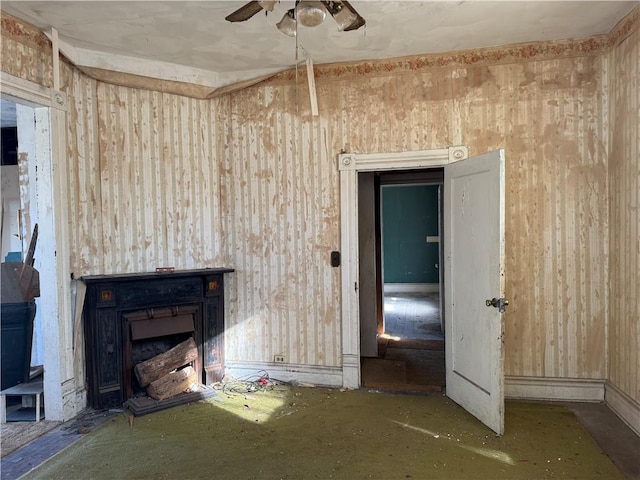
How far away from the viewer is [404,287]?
9984 millimetres

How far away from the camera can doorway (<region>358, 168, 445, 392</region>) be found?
4449 mm

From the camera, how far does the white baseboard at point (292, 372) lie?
13.2ft

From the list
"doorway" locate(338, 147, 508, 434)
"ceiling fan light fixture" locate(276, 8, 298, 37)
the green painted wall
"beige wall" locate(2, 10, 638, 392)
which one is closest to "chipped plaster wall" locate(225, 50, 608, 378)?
"beige wall" locate(2, 10, 638, 392)

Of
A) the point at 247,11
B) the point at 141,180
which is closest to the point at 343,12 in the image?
the point at 247,11

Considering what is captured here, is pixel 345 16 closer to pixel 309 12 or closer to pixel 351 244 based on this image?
pixel 309 12

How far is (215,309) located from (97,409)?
48.7 inches

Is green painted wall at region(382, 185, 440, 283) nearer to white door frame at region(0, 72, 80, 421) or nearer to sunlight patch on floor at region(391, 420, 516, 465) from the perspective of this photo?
sunlight patch on floor at region(391, 420, 516, 465)

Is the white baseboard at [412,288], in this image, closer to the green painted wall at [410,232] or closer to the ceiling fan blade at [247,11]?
the green painted wall at [410,232]

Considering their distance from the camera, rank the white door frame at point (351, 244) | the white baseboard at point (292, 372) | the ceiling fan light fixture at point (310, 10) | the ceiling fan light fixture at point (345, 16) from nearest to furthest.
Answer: the ceiling fan light fixture at point (310, 10) → the ceiling fan light fixture at point (345, 16) → the white door frame at point (351, 244) → the white baseboard at point (292, 372)

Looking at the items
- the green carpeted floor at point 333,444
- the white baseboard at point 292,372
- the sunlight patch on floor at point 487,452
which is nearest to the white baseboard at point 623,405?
the green carpeted floor at point 333,444

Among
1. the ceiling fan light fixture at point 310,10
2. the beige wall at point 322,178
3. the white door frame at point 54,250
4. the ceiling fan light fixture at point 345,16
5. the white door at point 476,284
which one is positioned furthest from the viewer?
the beige wall at point 322,178

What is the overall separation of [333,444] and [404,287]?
7.29 m

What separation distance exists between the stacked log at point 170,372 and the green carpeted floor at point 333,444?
0.70 feet

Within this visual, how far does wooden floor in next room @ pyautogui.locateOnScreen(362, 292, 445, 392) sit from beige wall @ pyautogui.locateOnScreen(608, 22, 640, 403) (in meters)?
1.44
